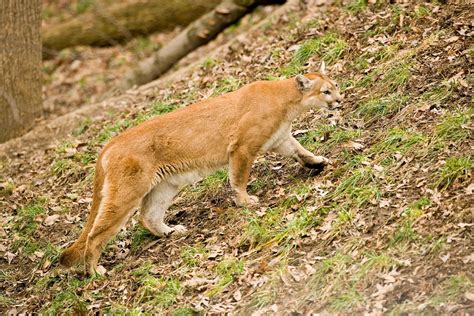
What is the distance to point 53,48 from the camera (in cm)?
1895

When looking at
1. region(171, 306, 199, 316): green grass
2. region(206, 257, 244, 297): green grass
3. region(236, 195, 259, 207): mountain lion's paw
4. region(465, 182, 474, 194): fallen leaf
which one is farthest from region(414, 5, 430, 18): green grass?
region(171, 306, 199, 316): green grass

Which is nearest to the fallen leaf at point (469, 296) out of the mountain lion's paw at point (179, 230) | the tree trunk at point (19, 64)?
the mountain lion's paw at point (179, 230)

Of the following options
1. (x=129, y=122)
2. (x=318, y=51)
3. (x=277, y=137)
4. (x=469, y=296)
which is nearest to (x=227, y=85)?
(x=318, y=51)

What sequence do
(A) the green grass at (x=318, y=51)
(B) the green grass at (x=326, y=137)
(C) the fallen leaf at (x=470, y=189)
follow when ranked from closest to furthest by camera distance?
(C) the fallen leaf at (x=470, y=189) → (B) the green grass at (x=326, y=137) → (A) the green grass at (x=318, y=51)

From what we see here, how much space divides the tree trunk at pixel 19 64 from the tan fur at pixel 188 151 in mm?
5246

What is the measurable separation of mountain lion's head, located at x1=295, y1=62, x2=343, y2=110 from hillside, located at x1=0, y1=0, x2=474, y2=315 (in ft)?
1.71

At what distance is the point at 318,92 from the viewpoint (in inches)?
391

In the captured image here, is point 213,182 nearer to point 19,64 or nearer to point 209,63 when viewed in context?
point 209,63

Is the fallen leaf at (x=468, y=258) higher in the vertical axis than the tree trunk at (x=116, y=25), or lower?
higher

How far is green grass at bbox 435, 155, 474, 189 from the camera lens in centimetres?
831

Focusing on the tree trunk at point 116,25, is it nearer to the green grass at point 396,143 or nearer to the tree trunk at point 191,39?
the tree trunk at point 191,39

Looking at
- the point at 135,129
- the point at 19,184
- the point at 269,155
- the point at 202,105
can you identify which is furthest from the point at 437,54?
the point at 19,184

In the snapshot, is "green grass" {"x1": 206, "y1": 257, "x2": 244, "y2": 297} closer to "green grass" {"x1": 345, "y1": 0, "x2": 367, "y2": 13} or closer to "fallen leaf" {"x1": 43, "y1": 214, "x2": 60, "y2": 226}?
"fallen leaf" {"x1": 43, "y1": 214, "x2": 60, "y2": 226}

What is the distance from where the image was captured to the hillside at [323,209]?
7.75 m
